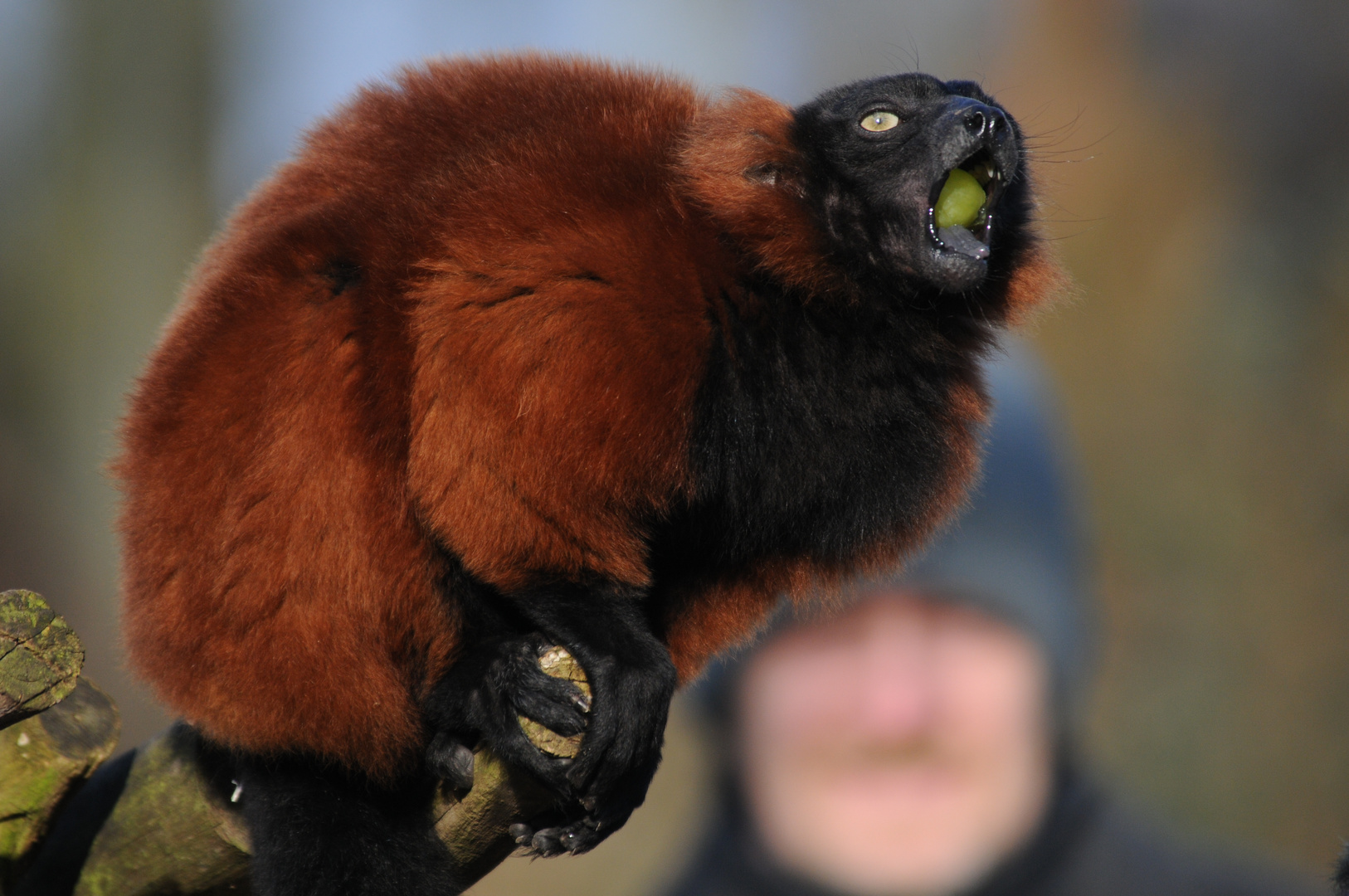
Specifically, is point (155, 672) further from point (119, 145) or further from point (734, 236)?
point (119, 145)

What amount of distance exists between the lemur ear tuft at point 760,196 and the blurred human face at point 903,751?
1.84 meters

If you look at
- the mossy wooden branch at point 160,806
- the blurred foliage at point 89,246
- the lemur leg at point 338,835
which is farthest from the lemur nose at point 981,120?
the blurred foliage at point 89,246

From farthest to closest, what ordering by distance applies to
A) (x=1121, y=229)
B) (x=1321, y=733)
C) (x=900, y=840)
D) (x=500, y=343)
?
1. (x=1121, y=229)
2. (x=1321, y=733)
3. (x=900, y=840)
4. (x=500, y=343)

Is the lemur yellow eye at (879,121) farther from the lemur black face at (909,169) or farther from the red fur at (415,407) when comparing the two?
the red fur at (415,407)

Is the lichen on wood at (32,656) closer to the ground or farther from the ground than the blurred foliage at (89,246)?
farther from the ground

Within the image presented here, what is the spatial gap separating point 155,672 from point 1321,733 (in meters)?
10.2

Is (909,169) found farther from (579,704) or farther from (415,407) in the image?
(579,704)

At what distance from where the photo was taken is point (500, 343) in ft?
6.69

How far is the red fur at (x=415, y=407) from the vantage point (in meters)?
2.05

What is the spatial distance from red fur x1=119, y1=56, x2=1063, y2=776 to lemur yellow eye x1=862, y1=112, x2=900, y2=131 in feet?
0.55

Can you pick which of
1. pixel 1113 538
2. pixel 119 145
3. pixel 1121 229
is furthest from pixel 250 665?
pixel 1121 229

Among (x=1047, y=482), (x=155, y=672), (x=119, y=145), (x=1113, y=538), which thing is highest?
(x=155, y=672)

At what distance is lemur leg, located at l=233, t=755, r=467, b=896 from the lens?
2236 mm

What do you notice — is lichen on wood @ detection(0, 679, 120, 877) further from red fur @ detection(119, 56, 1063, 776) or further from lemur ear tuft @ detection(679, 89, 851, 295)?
lemur ear tuft @ detection(679, 89, 851, 295)
